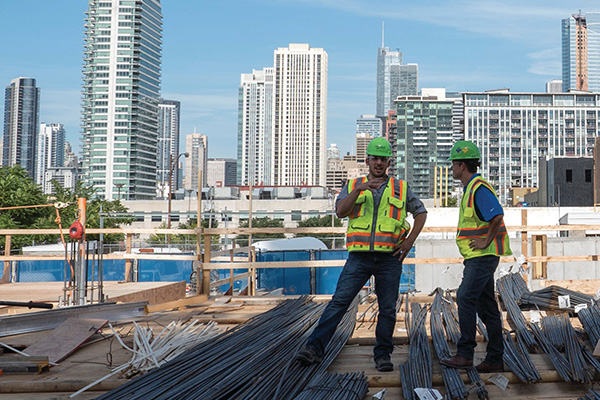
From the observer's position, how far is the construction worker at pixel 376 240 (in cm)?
446

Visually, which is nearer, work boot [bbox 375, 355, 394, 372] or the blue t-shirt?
work boot [bbox 375, 355, 394, 372]

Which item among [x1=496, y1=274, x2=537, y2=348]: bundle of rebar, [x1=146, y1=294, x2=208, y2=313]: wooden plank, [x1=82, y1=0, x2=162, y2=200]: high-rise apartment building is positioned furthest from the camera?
[x1=82, y1=0, x2=162, y2=200]: high-rise apartment building

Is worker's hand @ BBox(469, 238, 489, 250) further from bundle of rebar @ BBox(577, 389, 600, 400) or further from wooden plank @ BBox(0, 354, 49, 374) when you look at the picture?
wooden plank @ BBox(0, 354, 49, 374)

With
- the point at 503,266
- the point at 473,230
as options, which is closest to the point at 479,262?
the point at 473,230

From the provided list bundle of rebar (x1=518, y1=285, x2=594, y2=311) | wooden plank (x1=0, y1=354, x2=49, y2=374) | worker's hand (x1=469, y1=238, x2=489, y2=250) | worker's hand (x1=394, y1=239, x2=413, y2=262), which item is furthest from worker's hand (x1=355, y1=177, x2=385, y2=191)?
bundle of rebar (x1=518, y1=285, x2=594, y2=311)

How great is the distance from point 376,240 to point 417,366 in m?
0.91

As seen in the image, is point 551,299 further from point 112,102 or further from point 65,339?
point 112,102

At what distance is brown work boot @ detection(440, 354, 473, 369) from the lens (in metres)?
4.16

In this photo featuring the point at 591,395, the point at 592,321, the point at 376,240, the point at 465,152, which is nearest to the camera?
the point at 591,395

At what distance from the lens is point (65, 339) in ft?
17.0

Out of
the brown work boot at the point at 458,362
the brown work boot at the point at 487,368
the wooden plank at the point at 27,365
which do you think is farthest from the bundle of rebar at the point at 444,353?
the wooden plank at the point at 27,365

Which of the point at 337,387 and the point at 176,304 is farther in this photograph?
the point at 176,304

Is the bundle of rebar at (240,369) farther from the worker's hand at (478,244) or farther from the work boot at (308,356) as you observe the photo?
the worker's hand at (478,244)

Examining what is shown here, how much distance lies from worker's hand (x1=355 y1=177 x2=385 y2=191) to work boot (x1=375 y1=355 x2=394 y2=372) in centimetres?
120
